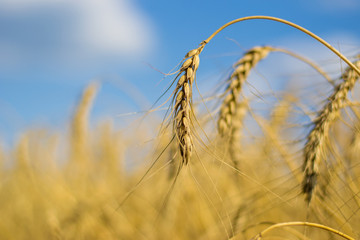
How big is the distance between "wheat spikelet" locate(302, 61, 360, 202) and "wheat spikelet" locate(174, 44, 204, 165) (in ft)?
1.93

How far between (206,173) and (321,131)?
1.90 feet

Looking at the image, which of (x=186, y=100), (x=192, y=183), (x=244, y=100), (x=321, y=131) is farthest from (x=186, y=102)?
Result: (x=192, y=183)

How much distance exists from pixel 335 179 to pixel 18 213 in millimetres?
3454

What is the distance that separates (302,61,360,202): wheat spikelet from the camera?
1.29 m

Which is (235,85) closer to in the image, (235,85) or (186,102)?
(235,85)

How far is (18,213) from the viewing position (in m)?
3.71

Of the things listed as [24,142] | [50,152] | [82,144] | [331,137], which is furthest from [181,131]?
[24,142]

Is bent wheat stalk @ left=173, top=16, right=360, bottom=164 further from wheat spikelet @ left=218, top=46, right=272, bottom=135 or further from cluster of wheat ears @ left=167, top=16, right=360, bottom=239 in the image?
wheat spikelet @ left=218, top=46, right=272, bottom=135

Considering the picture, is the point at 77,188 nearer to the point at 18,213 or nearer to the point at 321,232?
the point at 18,213

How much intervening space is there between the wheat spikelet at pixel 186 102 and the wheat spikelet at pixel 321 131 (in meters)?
0.59

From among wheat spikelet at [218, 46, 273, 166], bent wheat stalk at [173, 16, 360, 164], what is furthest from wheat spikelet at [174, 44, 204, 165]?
wheat spikelet at [218, 46, 273, 166]

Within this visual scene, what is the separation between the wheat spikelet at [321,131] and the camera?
129cm

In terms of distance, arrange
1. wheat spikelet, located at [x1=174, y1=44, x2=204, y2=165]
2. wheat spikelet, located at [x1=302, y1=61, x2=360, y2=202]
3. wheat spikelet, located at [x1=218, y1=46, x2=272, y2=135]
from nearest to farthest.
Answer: wheat spikelet, located at [x1=174, y1=44, x2=204, y2=165] < wheat spikelet, located at [x1=302, y1=61, x2=360, y2=202] < wheat spikelet, located at [x1=218, y1=46, x2=272, y2=135]

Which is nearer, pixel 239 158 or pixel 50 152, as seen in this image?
pixel 239 158
